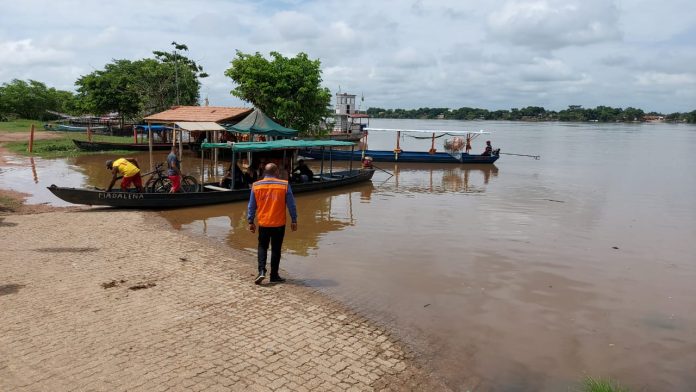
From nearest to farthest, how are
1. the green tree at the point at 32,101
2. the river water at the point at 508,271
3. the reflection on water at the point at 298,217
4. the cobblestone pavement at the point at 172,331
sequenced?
the cobblestone pavement at the point at 172,331 → the river water at the point at 508,271 → the reflection on water at the point at 298,217 → the green tree at the point at 32,101

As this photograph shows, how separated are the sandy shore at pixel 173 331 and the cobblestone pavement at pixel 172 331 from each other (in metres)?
0.01

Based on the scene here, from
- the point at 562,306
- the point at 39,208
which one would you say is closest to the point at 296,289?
the point at 562,306

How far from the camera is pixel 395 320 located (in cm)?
655

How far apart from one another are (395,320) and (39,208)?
10.6 m

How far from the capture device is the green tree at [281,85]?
1030 inches

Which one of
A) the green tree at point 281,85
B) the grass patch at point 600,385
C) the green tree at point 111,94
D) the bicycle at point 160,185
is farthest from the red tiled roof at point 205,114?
the grass patch at point 600,385

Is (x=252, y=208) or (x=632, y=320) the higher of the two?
(x=252, y=208)

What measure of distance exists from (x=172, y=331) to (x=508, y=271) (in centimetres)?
Result: 623

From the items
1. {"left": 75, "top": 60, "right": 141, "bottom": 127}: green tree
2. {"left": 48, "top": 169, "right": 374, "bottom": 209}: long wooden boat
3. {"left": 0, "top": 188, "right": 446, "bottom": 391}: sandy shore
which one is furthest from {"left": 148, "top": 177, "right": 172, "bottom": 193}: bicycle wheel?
{"left": 75, "top": 60, "right": 141, "bottom": 127}: green tree

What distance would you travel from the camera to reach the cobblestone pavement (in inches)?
173

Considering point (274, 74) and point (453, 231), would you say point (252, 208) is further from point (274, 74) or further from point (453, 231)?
point (274, 74)

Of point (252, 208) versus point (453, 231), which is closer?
point (252, 208)

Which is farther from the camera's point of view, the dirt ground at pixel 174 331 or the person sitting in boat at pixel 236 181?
the person sitting in boat at pixel 236 181

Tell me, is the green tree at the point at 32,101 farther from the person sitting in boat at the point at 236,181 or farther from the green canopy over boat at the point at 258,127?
the person sitting in boat at the point at 236,181
